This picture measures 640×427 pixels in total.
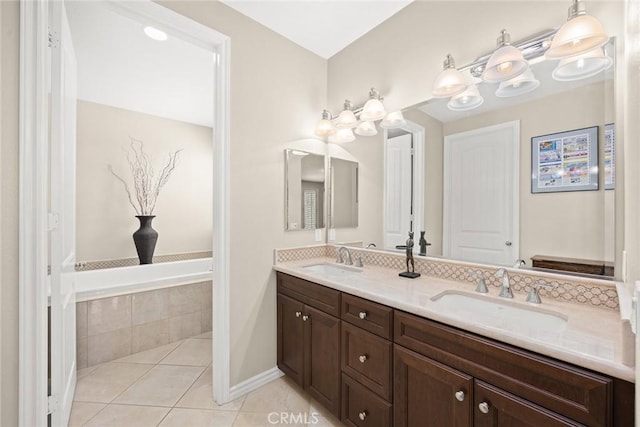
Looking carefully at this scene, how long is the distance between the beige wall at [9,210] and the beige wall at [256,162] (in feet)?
2.97

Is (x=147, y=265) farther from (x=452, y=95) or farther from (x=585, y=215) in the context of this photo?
(x=585, y=215)

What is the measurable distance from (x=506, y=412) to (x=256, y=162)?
1856mm

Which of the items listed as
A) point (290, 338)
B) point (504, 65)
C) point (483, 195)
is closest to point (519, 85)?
point (504, 65)

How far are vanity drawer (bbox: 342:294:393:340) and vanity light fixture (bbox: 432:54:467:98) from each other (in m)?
1.22

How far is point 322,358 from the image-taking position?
170 cm

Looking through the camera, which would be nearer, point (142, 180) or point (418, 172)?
point (418, 172)

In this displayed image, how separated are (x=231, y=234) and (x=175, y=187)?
2286mm

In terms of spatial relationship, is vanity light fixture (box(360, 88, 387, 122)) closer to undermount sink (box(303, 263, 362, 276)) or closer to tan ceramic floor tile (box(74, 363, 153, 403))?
undermount sink (box(303, 263, 362, 276))

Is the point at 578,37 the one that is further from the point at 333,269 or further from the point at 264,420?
the point at 264,420

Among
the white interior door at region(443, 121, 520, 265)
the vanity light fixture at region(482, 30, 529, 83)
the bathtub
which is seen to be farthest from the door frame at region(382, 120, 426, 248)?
the bathtub

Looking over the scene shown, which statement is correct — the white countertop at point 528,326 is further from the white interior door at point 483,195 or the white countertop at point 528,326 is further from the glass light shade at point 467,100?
the glass light shade at point 467,100

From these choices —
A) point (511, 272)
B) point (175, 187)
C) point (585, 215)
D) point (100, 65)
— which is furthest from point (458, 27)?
point (175, 187)

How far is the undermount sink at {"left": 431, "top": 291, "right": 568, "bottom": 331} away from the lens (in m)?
1.03

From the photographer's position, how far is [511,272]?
1407 mm
